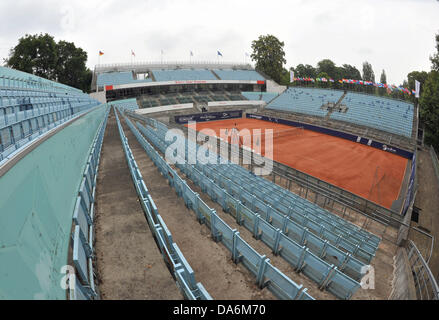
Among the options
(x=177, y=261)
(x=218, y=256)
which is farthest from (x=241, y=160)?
(x=177, y=261)

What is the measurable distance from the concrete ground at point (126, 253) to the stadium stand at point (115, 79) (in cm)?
4987

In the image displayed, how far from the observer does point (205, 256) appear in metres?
5.86

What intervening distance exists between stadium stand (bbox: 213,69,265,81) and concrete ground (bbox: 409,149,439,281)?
2026 inches

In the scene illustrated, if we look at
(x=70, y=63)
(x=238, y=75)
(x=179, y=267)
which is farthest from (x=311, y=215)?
(x=70, y=63)

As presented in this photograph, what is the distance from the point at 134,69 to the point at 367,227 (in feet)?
218

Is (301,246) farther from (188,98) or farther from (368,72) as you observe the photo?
(368,72)

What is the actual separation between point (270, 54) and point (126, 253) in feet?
245

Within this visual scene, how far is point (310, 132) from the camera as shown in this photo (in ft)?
121

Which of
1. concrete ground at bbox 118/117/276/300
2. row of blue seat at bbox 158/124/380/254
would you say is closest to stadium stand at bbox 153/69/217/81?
row of blue seat at bbox 158/124/380/254

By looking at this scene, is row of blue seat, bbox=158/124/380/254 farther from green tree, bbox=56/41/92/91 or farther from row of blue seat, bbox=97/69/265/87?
green tree, bbox=56/41/92/91

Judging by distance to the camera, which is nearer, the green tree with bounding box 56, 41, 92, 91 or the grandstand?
the grandstand

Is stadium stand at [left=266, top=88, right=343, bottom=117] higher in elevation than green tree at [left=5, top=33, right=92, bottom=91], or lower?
lower

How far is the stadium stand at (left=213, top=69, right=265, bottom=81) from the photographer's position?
64.9 meters
